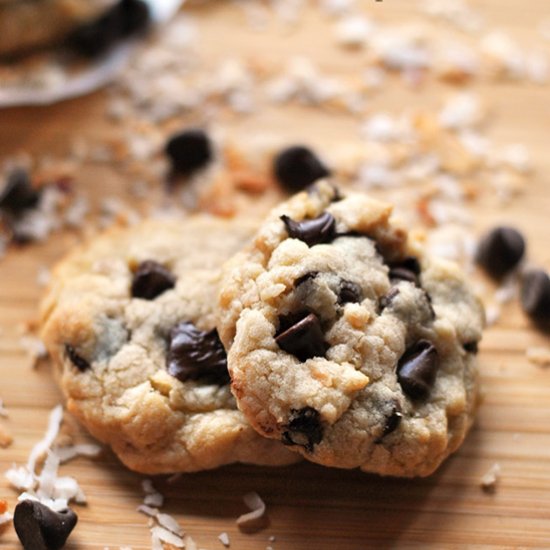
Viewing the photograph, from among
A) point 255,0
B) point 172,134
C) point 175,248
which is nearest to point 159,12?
point 255,0

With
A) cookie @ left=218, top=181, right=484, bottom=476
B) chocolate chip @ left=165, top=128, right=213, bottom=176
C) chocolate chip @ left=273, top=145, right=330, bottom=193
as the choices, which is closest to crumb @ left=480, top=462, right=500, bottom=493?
cookie @ left=218, top=181, right=484, bottom=476

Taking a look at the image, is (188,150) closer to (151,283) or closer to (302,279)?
(151,283)

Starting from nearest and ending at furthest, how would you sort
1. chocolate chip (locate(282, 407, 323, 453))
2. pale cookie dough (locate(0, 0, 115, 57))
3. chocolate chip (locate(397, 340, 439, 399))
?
chocolate chip (locate(282, 407, 323, 453)) → chocolate chip (locate(397, 340, 439, 399)) → pale cookie dough (locate(0, 0, 115, 57))

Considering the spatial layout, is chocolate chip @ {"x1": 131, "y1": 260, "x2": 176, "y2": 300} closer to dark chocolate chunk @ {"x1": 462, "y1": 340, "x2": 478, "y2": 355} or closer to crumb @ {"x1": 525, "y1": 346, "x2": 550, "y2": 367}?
dark chocolate chunk @ {"x1": 462, "y1": 340, "x2": 478, "y2": 355}

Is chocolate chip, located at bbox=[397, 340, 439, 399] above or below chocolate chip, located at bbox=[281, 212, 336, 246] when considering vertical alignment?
below

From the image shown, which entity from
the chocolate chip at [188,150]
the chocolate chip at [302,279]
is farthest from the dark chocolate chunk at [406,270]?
the chocolate chip at [188,150]

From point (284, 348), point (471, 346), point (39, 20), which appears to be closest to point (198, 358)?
point (284, 348)
